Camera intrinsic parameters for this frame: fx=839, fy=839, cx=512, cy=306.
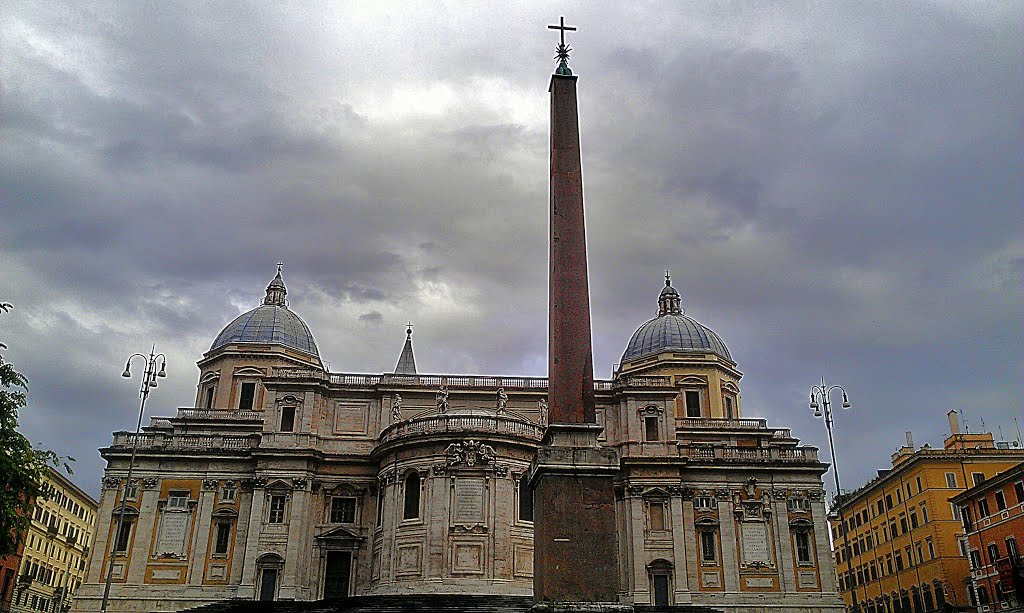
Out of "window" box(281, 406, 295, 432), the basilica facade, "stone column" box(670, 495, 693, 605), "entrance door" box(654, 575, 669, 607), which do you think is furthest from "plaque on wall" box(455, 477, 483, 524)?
"window" box(281, 406, 295, 432)

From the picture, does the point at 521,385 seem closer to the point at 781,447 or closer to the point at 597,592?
the point at 781,447

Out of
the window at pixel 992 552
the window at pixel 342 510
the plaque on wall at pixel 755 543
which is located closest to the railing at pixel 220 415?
the window at pixel 342 510

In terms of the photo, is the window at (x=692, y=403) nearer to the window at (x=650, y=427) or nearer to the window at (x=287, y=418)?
the window at (x=650, y=427)

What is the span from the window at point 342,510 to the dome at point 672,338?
22.9 m

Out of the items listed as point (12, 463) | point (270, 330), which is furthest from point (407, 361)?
point (12, 463)

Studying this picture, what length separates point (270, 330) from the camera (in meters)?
57.2

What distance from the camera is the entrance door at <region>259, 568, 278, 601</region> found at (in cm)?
4312

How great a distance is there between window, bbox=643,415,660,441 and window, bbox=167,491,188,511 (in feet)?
83.9

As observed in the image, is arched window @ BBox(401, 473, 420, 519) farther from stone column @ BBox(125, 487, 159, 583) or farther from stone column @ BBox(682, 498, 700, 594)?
stone column @ BBox(682, 498, 700, 594)

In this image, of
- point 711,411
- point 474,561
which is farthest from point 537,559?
point 711,411

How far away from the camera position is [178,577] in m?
44.0

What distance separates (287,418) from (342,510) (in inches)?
238

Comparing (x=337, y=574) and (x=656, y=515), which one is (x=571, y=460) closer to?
(x=656, y=515)

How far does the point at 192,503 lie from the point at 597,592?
35.1m
